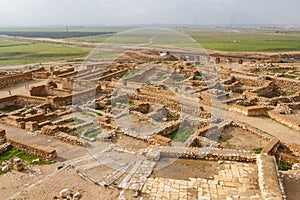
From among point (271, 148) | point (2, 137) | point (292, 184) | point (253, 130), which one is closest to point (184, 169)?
point (292, 184)

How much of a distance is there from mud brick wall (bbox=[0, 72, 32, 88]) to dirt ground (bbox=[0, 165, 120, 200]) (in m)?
16.7

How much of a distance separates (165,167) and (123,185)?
1.46 meters

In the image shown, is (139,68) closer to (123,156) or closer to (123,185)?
(123,156)

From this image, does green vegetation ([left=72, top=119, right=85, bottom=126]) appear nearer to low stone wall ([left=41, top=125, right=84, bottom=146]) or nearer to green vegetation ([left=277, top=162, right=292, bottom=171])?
low stone wall ([left=41, top=125, right=84, bottom=146])

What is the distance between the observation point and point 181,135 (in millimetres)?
14430

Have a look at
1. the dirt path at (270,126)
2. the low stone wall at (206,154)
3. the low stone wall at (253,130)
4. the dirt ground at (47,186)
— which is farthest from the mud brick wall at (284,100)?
the dirt ground at (47,186)

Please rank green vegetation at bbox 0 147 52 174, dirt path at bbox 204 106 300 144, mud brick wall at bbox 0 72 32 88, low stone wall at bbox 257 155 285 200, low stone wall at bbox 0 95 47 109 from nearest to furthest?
low stone wall at bbox 257 155 285 200, green vegetation at bbox 0 147 52 174, dirt path at bbox 204 106 300 144, low stone wall at bbox 0 95 47 109, mud brick wall at bbox 0 72 32 88

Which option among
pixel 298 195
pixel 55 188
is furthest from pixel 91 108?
pixel 298 195

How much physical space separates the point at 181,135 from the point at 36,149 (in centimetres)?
660

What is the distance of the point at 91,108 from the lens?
1819 centimetres

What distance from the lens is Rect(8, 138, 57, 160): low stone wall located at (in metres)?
11.1

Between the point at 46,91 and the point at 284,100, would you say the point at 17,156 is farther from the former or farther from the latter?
the point at 284,100

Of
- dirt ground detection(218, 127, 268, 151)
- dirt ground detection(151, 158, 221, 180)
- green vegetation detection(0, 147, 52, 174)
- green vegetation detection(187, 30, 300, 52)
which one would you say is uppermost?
dirt ground detection(151, 158, 221, 180)

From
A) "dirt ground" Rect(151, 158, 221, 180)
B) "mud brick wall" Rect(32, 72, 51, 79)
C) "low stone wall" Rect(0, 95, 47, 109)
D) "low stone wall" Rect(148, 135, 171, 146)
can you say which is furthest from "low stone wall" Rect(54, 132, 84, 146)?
"mud brick wall" Rect(32, 72, 51, 79)
